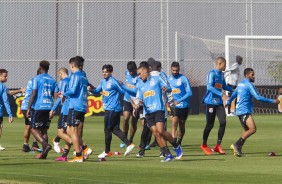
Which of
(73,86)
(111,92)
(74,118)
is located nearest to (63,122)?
(111,92)

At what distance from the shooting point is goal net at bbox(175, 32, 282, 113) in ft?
157

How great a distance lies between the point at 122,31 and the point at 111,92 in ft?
85.1

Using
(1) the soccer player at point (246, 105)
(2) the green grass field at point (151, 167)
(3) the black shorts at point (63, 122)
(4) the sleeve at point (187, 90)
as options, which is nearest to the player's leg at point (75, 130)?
(2) the green grass field at point (151, 167)

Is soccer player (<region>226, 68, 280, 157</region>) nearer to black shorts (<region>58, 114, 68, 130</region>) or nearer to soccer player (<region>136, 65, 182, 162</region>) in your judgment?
soccer player (<region>136, 65, 182, 162</region>)

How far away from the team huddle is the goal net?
21.7 m

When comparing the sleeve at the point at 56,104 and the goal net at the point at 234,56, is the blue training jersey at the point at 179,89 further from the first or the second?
the goal net at the point at 234,56

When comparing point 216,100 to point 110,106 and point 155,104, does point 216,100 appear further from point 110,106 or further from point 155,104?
point 155,104

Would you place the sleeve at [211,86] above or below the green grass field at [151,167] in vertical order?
above

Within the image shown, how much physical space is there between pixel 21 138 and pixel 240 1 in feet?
75.0

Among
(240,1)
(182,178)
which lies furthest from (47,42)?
(182,178)

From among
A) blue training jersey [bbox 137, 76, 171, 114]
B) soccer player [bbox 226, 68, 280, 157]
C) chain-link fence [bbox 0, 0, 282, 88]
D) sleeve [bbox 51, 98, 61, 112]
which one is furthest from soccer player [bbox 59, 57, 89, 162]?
chain-link fence [bbox 0, 0, 282, 88]

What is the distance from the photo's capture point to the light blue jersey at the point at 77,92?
21172 mm

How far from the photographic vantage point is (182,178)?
17.8m

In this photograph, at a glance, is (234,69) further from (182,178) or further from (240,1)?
(182,178)
